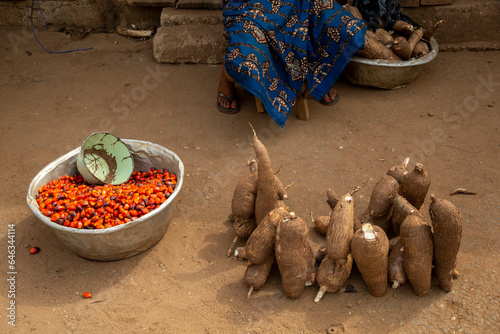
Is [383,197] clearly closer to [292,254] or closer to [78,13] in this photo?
[292,254]

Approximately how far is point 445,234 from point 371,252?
0.43 meters

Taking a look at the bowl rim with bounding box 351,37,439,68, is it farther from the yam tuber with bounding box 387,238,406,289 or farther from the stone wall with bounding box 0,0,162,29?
the stone wall with bounding box 0,0,162,29

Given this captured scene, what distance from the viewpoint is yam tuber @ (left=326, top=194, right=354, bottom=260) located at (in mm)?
2777

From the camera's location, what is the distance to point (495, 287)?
2.92 meters

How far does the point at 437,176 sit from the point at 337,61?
150 centimetres

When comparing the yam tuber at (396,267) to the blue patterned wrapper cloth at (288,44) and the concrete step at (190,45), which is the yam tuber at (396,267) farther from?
the concrete step at (190,45)

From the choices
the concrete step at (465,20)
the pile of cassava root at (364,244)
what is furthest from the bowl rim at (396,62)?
the pile of cassava root at (364,244)

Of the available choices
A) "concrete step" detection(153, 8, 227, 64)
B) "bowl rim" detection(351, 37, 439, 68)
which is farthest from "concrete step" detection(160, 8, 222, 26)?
"bowl rim" detection(351, 37, 439, 68)

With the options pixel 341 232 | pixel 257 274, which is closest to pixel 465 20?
pixel 341 232

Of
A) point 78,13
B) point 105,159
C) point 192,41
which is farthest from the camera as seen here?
point 78,13

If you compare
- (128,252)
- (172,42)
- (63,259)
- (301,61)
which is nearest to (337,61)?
(301,61)

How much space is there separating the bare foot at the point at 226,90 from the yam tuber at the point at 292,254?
2.33m

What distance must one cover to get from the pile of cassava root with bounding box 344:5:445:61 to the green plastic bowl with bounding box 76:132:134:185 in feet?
8.81

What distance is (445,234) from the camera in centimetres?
267
